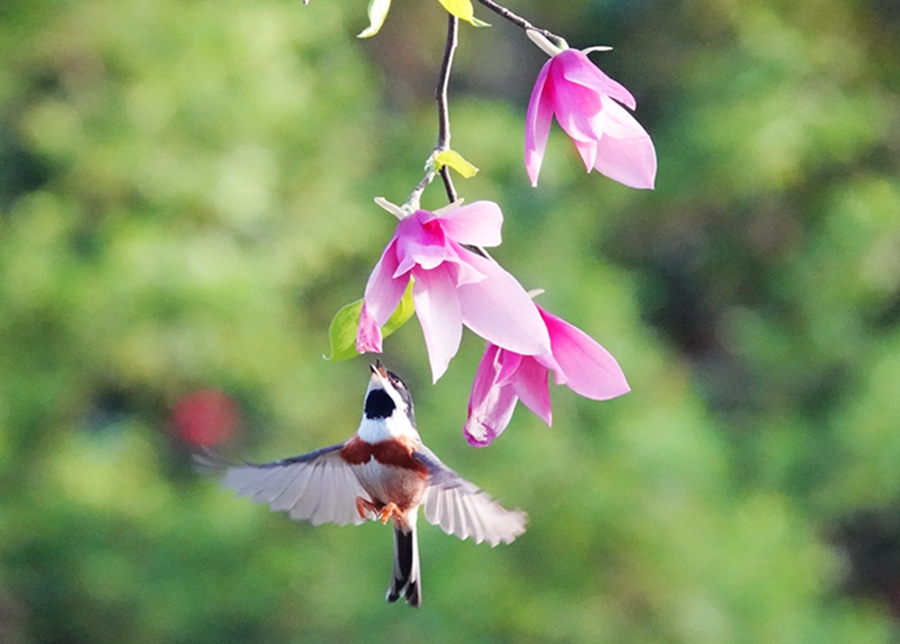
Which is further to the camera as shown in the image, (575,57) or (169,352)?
(169,352)

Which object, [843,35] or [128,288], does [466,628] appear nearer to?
[128,288]

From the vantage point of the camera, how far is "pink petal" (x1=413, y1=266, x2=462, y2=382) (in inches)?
23.3

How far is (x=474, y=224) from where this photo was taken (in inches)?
23.9

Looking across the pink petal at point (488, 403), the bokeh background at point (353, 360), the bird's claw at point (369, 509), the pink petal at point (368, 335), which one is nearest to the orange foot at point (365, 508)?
the bird's claw at point (369, 509)

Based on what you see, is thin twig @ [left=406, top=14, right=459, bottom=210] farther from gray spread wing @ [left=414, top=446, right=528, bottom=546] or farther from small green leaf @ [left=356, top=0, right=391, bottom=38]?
gray spread wing @ [left=414, top=446, right=528, bottom=546]

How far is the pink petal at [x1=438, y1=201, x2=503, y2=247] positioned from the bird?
316 mm

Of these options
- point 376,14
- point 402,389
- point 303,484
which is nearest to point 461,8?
point 376,14

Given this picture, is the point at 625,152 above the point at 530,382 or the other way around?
above

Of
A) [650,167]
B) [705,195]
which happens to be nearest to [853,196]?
[705,195]

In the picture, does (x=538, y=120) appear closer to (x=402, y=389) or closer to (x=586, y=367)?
(x=586, y=367)

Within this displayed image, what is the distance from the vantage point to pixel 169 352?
3.08 meters

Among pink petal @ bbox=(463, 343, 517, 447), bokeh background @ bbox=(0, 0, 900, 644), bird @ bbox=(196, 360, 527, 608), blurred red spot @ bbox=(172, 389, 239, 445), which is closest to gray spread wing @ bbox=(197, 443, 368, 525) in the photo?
bird @ bbox=(196, 360, 527, 608)

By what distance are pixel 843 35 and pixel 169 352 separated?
2662 millimetres

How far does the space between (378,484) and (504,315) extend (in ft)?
1.36
